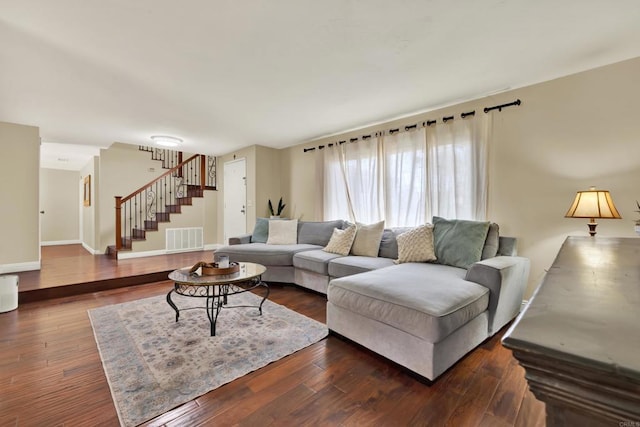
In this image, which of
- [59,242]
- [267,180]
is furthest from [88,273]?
[59,242]

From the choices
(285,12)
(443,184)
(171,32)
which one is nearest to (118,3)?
(171,32)

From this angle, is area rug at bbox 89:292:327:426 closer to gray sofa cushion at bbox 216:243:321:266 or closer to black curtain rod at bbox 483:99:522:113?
gray sofa cushion at bbox 216:243:321:266

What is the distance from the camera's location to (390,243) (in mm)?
3406

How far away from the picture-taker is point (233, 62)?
2398mm

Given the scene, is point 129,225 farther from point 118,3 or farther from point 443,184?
point 443,184

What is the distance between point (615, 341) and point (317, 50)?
2.41 m

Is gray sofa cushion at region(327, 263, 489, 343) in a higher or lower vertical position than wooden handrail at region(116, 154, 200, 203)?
lower

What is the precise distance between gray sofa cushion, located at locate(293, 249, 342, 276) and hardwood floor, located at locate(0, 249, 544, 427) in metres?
1.06

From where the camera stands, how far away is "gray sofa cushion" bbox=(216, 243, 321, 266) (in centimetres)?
373

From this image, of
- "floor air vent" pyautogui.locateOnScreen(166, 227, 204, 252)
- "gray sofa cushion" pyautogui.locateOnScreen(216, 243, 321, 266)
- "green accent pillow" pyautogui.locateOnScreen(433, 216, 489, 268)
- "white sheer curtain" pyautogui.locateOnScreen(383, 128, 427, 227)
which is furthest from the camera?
"floor air vent" pyautogui.locateOnScreen(166, 227, 204, 252)

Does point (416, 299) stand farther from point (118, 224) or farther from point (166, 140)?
point (118, 224)

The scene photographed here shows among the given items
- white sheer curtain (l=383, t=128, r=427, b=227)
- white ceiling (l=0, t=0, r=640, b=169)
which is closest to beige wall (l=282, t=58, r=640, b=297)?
white ceiling (l=0, t=0, r=640, b=169)

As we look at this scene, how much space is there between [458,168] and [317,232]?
2.08 meters

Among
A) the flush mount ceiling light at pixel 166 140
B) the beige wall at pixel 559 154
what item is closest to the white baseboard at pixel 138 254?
the flush mount ceiling light at pixel 166 140
